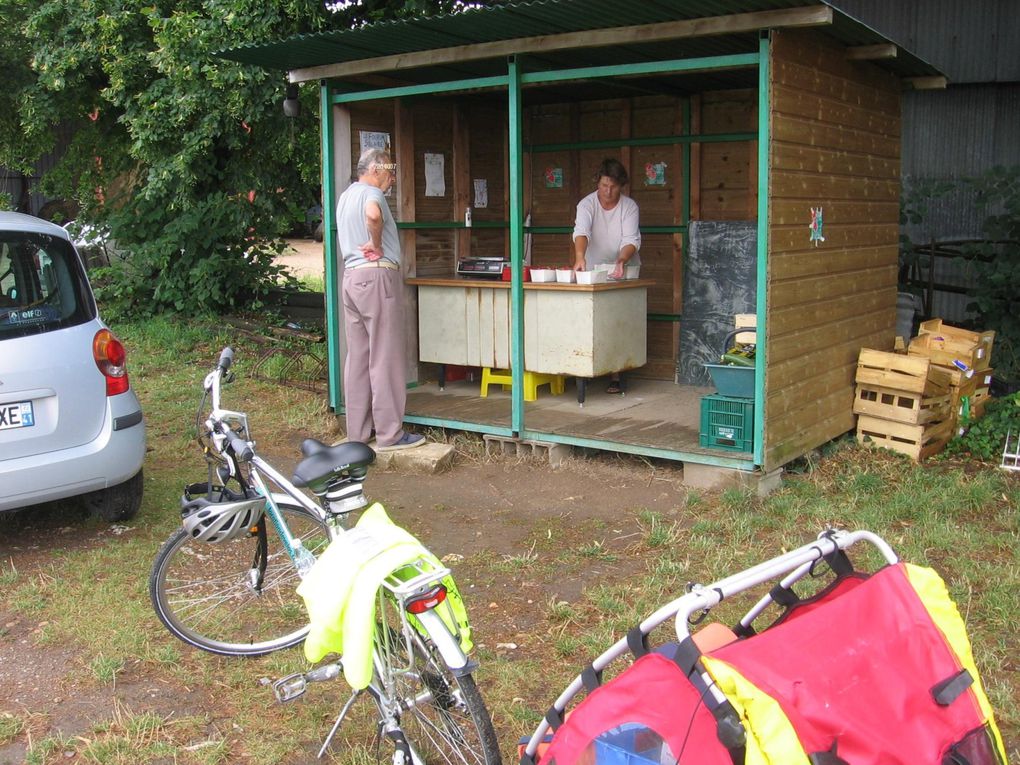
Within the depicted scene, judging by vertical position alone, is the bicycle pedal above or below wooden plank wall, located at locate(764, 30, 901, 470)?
below

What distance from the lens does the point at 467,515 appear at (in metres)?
6.44

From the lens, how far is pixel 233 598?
4637 millimetres

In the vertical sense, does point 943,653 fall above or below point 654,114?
below

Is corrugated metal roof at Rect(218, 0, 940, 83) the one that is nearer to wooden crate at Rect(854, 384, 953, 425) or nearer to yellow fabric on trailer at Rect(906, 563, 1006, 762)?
wooden crate at Rect(854, 384, 953, 425)

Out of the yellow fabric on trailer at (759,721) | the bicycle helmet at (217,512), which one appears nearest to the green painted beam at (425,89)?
the bicycle helmet at (217,512)

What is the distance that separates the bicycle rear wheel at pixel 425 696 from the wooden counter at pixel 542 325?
466 centimetres

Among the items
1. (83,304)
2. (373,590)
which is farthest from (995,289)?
(373,590)

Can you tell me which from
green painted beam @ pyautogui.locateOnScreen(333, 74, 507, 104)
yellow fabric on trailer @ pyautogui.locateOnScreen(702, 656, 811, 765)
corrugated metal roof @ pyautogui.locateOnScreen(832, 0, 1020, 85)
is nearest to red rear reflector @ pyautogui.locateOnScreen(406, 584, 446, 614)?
yellow fabric on trailer @ pyautogui.locateOnScreen(702, 656, 811, 765)

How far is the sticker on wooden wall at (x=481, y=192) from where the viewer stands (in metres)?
9.41

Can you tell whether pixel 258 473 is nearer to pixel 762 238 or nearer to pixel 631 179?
pixel 762 238

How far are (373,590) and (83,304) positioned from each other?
11.3 feet

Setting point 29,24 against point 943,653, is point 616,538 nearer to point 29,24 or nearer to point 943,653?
point 943,653

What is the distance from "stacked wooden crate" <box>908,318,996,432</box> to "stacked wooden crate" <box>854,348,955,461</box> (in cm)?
9

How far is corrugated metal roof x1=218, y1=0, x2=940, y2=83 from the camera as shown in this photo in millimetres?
5934
